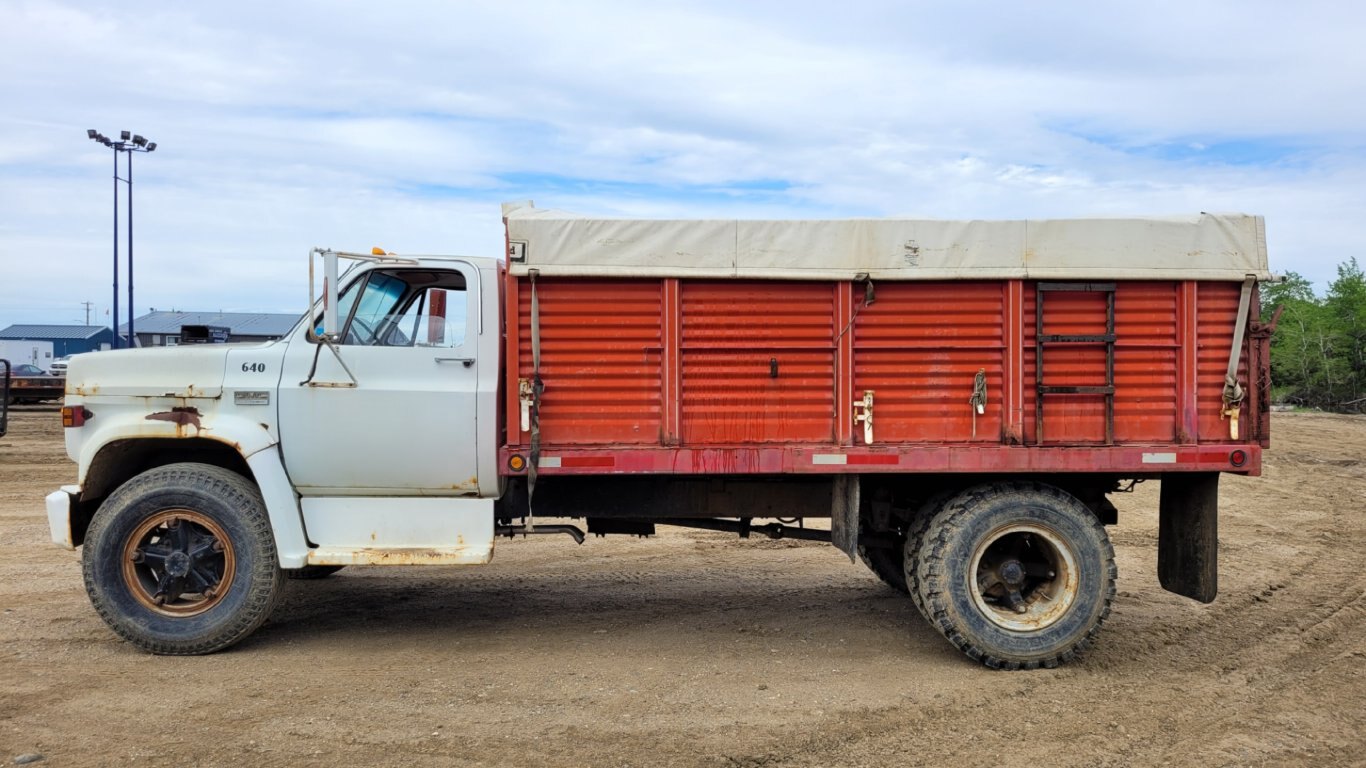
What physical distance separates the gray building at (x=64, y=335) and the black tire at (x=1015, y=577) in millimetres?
75383

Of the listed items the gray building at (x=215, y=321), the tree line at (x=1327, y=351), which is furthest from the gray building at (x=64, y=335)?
the tree line at (x=1327, y=351)

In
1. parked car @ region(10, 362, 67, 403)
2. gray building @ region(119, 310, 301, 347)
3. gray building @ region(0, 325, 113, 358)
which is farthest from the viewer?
gray building @ region(0, 325, 113, 358)

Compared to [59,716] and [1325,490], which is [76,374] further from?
[1325,490]

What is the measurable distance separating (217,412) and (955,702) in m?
4.32

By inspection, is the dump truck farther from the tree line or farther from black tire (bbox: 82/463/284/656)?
the tree line

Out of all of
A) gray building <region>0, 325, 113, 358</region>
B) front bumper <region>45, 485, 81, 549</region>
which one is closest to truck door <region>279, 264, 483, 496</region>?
front bumper <region>45, 485, 81, 549</region>

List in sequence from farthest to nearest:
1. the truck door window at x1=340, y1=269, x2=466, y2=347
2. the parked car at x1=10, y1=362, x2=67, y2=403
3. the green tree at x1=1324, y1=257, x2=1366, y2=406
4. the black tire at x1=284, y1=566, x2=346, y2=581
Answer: the green tree at x1=1324, y1=257, x2=1366, y2=406 → the parked car at x1=10, y1=362, x2=67, y2=403 → the black tire at x1=284, y1=566, x2=346, y2=581 → the truck door window at x1=340, y1=269, x2=466, y2=347

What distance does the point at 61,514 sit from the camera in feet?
18.9

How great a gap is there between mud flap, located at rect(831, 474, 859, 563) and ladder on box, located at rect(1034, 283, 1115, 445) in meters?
1.06

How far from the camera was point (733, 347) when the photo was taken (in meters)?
5.64

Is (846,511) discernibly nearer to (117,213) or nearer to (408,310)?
(408,310)

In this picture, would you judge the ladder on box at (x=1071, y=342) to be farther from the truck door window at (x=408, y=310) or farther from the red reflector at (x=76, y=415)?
the red reflector at (x=76, y=415)

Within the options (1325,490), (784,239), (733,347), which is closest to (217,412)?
(733,347)

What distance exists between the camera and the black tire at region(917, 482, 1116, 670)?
18.5ft
